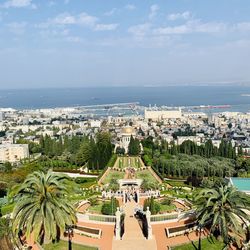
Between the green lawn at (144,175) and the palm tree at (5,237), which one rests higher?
the palm tree at (5,237)

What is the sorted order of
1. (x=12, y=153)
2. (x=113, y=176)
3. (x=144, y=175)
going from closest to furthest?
1. (x=113, y=176)
2. (x=144, y=175)
3. (x=12, y=153)

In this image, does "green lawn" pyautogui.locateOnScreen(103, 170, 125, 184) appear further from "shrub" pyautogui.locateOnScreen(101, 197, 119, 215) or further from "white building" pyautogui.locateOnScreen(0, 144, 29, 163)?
"white building" pyautogui.locateOnScreen(0, 144, 29, 163)

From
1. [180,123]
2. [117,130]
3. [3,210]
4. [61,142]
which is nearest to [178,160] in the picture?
[61,142]

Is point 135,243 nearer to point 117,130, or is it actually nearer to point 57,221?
point 57,221

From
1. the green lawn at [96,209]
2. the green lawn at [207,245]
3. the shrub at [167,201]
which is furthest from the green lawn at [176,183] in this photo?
the green lawn at [207,245]

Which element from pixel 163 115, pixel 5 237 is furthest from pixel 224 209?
pixel 163 115

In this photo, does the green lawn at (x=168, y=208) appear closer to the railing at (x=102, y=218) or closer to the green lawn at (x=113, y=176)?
the railing at (x=102, y=218)

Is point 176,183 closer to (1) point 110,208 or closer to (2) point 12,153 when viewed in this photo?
(1) point 110,208
